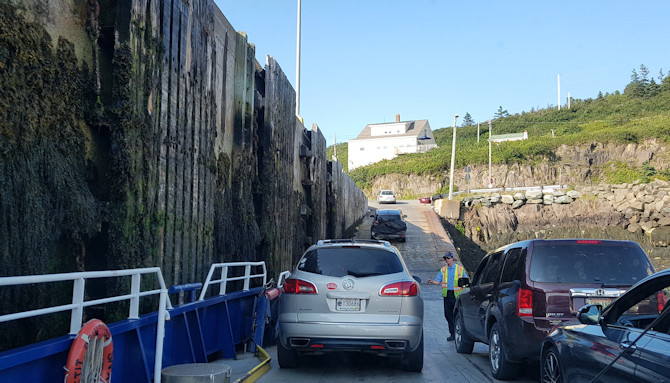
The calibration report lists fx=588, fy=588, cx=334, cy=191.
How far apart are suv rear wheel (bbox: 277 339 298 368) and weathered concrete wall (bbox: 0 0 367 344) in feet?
5.48

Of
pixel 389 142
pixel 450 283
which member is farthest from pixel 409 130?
pixel 450 283

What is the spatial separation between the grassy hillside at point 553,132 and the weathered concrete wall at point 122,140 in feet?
209

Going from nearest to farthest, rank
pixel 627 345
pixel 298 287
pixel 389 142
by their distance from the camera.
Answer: pixel 627 345 → pixel 298 287 → pixel 389 142

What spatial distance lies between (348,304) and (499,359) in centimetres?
200

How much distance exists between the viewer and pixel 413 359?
7574mm

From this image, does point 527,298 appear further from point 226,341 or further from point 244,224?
point 244,224

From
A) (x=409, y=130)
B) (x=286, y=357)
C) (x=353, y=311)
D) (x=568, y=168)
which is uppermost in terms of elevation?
(x=409, y=130)

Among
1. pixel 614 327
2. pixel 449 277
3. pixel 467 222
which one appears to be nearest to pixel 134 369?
pixel 614 327

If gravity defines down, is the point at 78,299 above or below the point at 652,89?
below

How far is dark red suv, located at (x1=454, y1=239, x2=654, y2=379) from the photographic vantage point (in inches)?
261

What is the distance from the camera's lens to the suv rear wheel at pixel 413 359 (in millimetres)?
7531

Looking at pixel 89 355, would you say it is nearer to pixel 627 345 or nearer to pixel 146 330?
pixel 146 330

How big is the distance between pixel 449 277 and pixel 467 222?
37233 millimetres

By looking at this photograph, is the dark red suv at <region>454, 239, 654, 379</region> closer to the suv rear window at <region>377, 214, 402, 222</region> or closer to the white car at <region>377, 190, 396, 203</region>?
the suv rear window at <region>377, 214, 402, 222</region>
